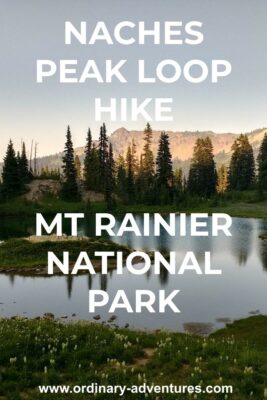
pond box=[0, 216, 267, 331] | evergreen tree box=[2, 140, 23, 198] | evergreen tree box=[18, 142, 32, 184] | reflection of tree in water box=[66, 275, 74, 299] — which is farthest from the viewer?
evergreen tree box=[18, 142, 32, 184]

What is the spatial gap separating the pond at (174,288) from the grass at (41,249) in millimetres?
5954

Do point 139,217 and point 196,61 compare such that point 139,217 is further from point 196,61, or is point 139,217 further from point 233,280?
point 196,61

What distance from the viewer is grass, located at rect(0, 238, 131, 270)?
5031 cm

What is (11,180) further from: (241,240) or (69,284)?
(69,284)

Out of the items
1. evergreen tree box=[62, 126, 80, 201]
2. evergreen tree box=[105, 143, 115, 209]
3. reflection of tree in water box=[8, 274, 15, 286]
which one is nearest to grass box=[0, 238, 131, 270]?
reflection of tree in water box=[8, 274, 15, 286]

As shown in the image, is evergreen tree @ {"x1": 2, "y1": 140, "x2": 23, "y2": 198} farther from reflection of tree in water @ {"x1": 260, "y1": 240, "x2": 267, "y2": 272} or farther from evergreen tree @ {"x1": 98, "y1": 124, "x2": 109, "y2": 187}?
reflection of tree in water @ {"x1": 260, "y1": 240, "x2": 267, "y2": 272}

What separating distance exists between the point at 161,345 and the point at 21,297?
75.3 feet

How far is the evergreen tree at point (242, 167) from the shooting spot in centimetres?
14950

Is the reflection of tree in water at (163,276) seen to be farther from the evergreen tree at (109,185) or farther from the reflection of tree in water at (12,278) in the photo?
the evergreen tree at (109,185)

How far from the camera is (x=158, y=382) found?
12742 millimetres

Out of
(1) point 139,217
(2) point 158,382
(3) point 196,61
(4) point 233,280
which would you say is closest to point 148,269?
(4) point 233,280

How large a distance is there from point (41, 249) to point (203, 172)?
106995mm

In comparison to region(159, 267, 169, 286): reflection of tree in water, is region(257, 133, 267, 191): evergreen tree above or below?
above

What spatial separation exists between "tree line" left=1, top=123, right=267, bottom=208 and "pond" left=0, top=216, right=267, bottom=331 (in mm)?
73289
